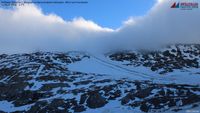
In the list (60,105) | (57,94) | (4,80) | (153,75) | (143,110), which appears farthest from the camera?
(153,75)

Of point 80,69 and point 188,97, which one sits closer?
point 188,97

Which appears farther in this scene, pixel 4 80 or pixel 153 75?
pixel 153 75

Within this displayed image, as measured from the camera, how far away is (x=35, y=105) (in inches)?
5037

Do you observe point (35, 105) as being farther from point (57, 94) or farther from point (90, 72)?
point (90, 72)

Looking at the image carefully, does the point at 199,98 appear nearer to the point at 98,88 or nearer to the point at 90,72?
the point at 98,88

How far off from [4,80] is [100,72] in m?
47.0

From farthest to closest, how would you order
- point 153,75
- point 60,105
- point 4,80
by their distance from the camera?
1. point 153,75
2. point 4,80
3. point 60,105

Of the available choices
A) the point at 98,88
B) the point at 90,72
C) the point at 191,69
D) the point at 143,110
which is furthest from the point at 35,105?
the point at 191,69

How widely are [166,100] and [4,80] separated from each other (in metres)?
78.7

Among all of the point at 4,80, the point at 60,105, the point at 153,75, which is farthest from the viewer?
the point at 153,75

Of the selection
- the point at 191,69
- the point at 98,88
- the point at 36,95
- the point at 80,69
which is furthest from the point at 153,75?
the point at 36,95

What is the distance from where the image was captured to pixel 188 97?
4705 inches

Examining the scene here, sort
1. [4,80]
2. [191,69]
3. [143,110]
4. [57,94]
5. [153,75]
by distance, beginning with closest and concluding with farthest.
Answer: [143,110]
[57,94]
[4,80]
[153,75]
[191,69]

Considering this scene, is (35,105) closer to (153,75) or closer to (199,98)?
(199,98)
